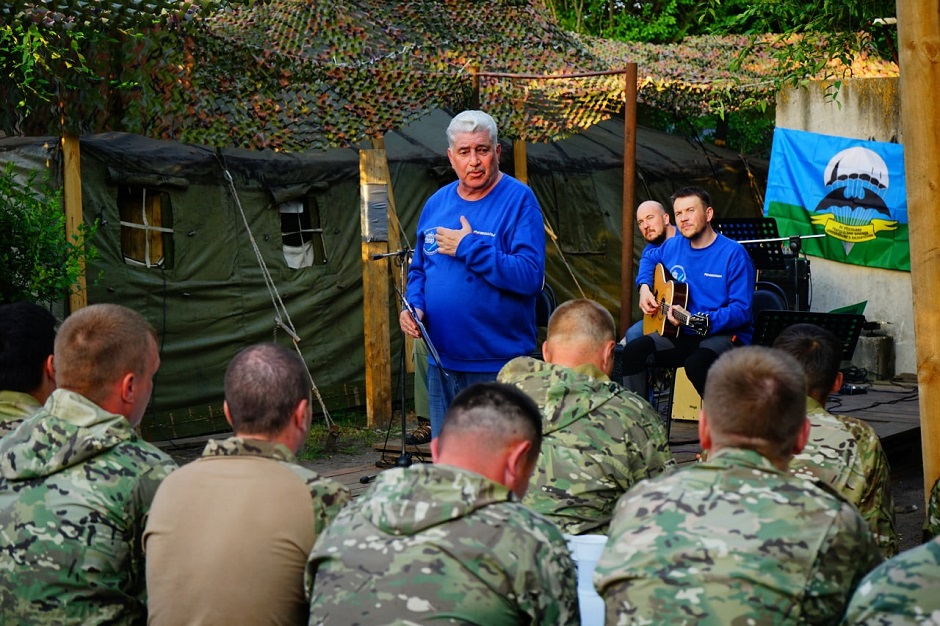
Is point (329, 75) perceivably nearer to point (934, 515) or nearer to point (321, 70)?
point (321, 70)

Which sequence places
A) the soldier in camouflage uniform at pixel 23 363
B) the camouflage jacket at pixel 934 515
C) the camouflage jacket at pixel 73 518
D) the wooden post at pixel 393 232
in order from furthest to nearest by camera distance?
the wooden post at pixel 393 232
the soldier in camouflage uniform at pixel 23 363
the camouflage jacket at pixel 934 515
the camouflage jacket at pixel 73 518

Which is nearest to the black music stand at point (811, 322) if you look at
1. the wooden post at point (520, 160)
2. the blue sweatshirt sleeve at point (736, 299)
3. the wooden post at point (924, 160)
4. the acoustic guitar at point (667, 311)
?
the blue sweatshirt sleeve at point (736, 299)

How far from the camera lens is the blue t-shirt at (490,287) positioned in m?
5.18

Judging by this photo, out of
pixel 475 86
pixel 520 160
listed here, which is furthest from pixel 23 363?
pixel 520 160

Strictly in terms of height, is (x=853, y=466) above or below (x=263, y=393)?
below

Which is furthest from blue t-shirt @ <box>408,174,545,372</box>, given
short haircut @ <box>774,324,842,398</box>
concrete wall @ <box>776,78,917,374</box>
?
concrete wall @ <box>776,78,917,374</box>

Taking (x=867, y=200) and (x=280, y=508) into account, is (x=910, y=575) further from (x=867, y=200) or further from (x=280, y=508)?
(x=867, y=200)

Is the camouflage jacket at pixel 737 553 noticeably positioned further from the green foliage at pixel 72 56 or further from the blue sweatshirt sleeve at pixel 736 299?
the green foliage at pixel 72 56

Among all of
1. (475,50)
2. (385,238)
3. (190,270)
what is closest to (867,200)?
(475,50)

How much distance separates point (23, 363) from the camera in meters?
3.70

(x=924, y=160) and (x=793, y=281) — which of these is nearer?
(x=924, y=160)

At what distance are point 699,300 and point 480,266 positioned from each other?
2.63 meters

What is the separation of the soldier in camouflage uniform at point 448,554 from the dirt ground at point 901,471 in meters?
4.24

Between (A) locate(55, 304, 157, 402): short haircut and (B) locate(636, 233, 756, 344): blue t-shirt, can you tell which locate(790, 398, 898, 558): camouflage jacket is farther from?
(B) locate(636, 233, 756, 344): blue t-shirt
